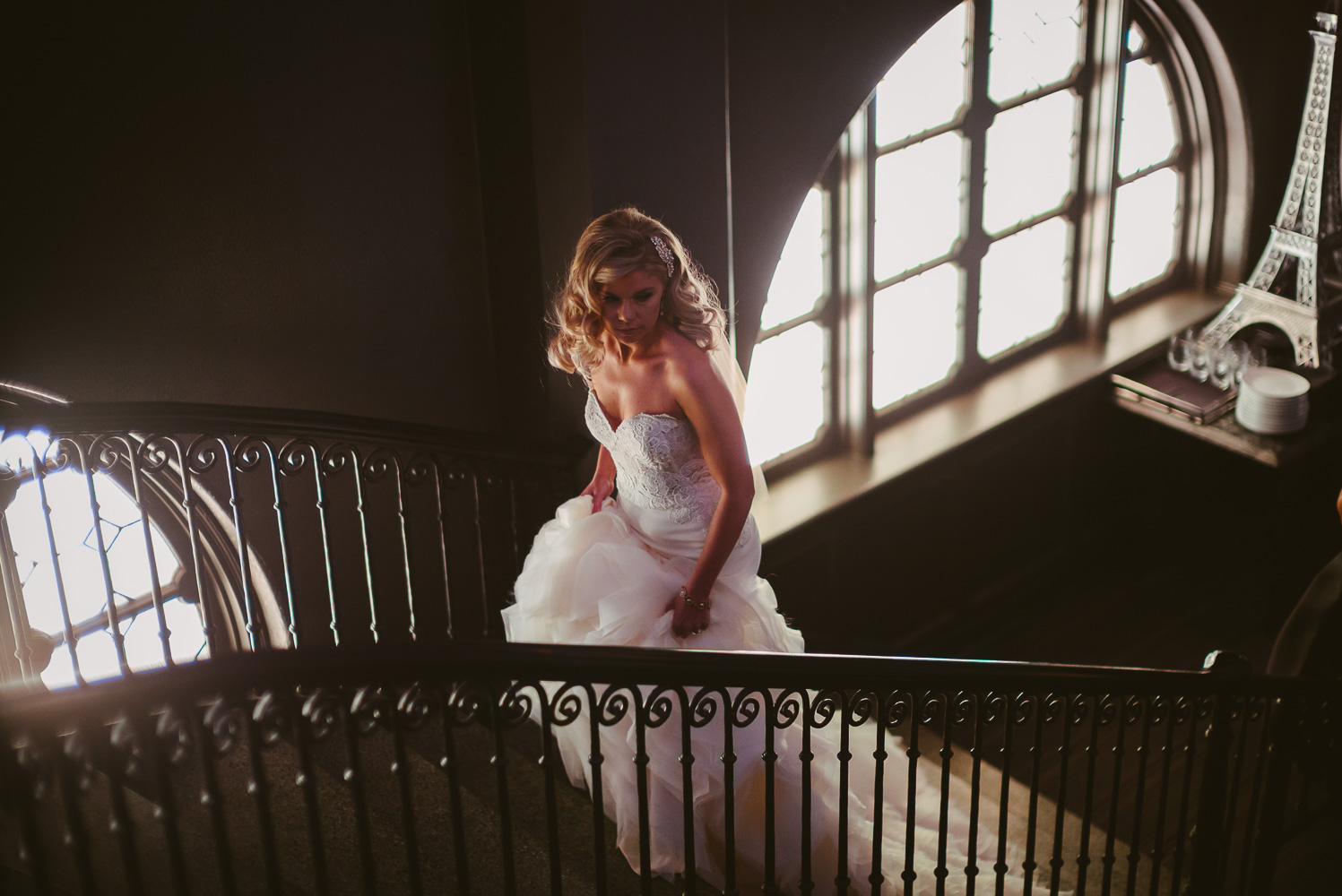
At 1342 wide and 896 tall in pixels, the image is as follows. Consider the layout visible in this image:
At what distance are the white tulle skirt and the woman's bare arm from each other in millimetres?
166

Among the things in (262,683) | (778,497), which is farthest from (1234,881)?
(262,683)

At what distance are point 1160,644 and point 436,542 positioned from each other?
3.82m

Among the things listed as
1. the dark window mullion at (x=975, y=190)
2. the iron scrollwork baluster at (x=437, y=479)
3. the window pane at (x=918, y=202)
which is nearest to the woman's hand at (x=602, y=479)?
the iron scrollwork baluster at (x=437, y=479)

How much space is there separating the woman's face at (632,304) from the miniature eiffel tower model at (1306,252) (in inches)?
172

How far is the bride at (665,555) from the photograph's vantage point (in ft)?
10.8

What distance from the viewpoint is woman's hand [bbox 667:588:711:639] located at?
3.41 meters

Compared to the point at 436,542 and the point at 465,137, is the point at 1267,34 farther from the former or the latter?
the point at 436,542

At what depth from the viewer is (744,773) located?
3.38 metres

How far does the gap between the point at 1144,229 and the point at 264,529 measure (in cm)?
512

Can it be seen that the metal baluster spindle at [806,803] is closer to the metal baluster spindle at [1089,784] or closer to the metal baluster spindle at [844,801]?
the metal baluster spindle at [844,801]

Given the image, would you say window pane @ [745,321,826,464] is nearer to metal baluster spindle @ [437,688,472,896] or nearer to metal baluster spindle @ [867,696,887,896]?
metal baluster spindle @ [867,696,887,896]

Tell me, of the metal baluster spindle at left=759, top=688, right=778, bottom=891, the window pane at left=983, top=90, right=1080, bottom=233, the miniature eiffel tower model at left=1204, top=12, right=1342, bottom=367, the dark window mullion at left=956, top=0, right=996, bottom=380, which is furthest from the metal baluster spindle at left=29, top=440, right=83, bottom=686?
the miniature eiffel tower model at left=1204, top=12, right=1342, bottom=367

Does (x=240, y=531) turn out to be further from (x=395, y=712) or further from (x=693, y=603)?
(x=395, y=712)

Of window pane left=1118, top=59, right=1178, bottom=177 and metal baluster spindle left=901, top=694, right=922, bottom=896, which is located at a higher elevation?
window pane left=1118, top=59, right=1178, bottom=177
